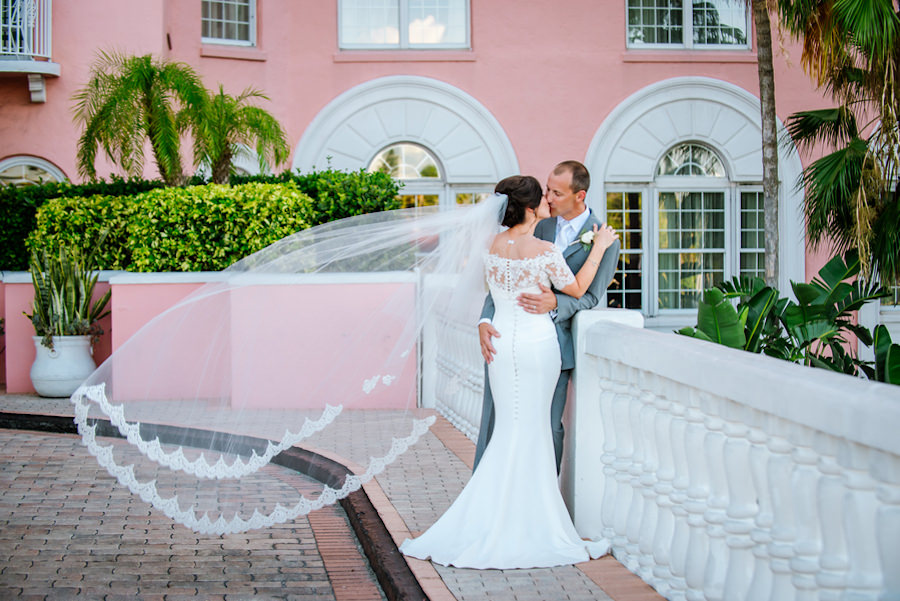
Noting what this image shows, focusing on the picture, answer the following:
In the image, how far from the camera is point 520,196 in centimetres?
447

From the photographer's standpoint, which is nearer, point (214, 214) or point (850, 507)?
point (850, 507)

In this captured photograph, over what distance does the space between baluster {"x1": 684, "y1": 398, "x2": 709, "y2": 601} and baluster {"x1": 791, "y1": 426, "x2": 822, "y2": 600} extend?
0.69 meters

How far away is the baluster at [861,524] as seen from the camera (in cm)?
240

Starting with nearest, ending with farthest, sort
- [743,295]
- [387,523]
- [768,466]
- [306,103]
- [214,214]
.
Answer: [768,466] → [387,523] → [743,295] → [214,214] → [306,103]

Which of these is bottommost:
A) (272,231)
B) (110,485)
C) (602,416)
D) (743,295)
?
(110,485)

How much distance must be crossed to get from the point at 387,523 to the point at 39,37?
1242cm

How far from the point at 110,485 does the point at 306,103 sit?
10.7 m

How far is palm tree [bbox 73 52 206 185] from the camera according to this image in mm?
10641

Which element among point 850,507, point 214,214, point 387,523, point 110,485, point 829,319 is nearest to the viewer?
point 850,507

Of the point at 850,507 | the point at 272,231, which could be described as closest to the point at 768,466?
the point at 850,507

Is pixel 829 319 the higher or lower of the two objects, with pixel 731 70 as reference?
lower

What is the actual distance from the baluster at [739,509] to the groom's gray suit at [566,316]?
1.45 m

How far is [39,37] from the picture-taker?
14469 millimetres

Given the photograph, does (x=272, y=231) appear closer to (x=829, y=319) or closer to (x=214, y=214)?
(x=214, y=214)
